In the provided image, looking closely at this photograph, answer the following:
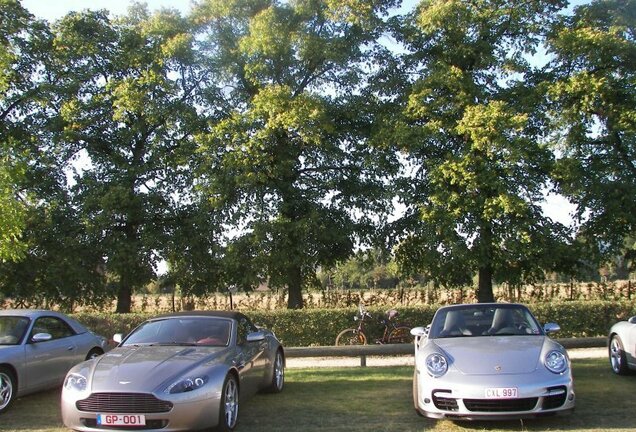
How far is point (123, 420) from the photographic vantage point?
6359 millimetres

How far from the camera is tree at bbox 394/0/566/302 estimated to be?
754 inches

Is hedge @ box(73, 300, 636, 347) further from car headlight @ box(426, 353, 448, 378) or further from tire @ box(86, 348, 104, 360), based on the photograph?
car headlight @ box(426, 353, 448, 378)

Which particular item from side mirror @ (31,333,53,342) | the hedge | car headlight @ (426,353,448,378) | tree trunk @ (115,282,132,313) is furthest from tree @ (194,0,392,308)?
car headlight @ (426,353,448,378)

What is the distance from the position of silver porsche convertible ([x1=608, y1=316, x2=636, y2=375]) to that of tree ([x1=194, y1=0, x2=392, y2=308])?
10.8 m

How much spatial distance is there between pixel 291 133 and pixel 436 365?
1493 centimetres

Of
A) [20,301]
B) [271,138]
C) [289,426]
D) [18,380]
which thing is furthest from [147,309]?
[289,426]

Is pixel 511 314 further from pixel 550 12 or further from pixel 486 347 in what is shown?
pixel 550 12

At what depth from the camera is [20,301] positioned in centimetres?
2356

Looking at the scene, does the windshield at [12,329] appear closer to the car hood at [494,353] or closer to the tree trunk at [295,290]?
the car hood at [494,353]

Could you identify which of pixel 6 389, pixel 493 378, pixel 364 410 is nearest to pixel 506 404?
pixel 493 378

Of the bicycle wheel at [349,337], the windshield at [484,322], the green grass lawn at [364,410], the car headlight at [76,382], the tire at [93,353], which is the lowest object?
the green grass lawn at [364,410]

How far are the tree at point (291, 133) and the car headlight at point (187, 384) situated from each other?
1335cm

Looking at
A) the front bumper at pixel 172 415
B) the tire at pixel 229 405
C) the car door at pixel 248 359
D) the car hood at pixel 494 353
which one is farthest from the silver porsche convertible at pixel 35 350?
the car hood at pixel 494 353

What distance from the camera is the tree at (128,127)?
22219 mm
